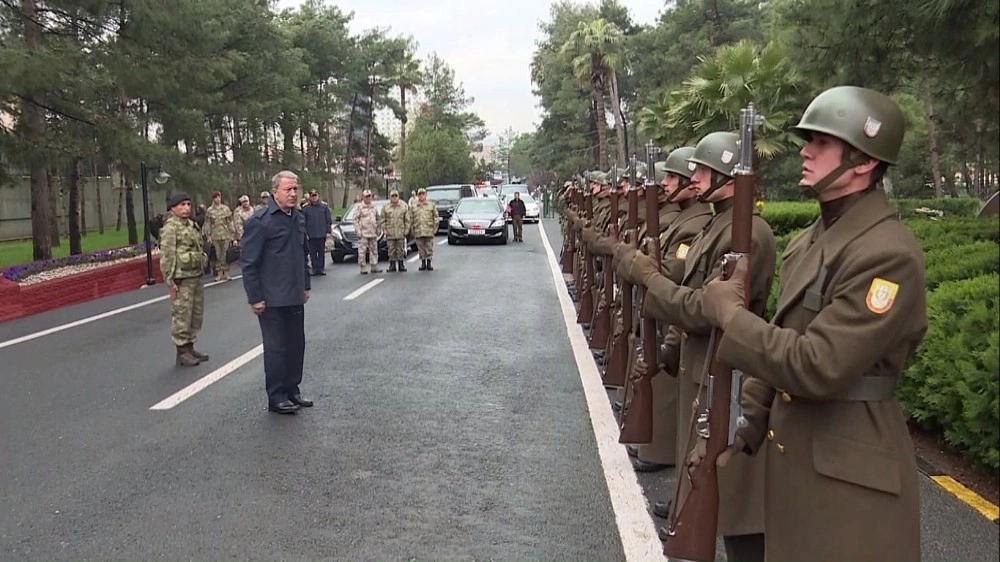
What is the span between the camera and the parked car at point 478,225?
80.6 feet

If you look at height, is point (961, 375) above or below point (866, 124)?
below

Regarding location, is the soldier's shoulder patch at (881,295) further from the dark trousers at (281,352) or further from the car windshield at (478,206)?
the car windshield at (478,206)

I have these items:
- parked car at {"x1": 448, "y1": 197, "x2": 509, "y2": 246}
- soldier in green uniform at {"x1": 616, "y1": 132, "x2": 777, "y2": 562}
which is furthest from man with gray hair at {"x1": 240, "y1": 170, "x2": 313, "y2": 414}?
parked car at {"x1": 448, "y1": 197, "x2": 509, "y2": 246}

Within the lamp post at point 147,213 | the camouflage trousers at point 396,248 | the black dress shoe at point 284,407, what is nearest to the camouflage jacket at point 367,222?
the camouflage trousers at point 396,248

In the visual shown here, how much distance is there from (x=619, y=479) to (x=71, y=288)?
467 inches

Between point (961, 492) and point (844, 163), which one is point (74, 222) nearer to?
point (961, 492)

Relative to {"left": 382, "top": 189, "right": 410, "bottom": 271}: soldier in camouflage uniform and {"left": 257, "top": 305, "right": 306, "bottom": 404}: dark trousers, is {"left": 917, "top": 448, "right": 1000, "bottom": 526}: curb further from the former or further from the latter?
{"left": 382, "top": 189, "right": 410, "bottom": 271}: soldier in camouflage uniform

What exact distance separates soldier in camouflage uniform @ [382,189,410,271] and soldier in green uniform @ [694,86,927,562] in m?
14.9

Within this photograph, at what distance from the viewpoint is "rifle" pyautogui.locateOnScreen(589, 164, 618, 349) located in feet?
22.8

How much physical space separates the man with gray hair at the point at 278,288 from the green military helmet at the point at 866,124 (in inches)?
194

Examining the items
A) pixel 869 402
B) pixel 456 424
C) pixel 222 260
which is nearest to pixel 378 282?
pixel 222 260

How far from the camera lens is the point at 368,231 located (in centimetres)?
1736

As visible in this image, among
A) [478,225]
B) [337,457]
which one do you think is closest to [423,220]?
[478,225]

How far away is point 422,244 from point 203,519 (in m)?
13.6
